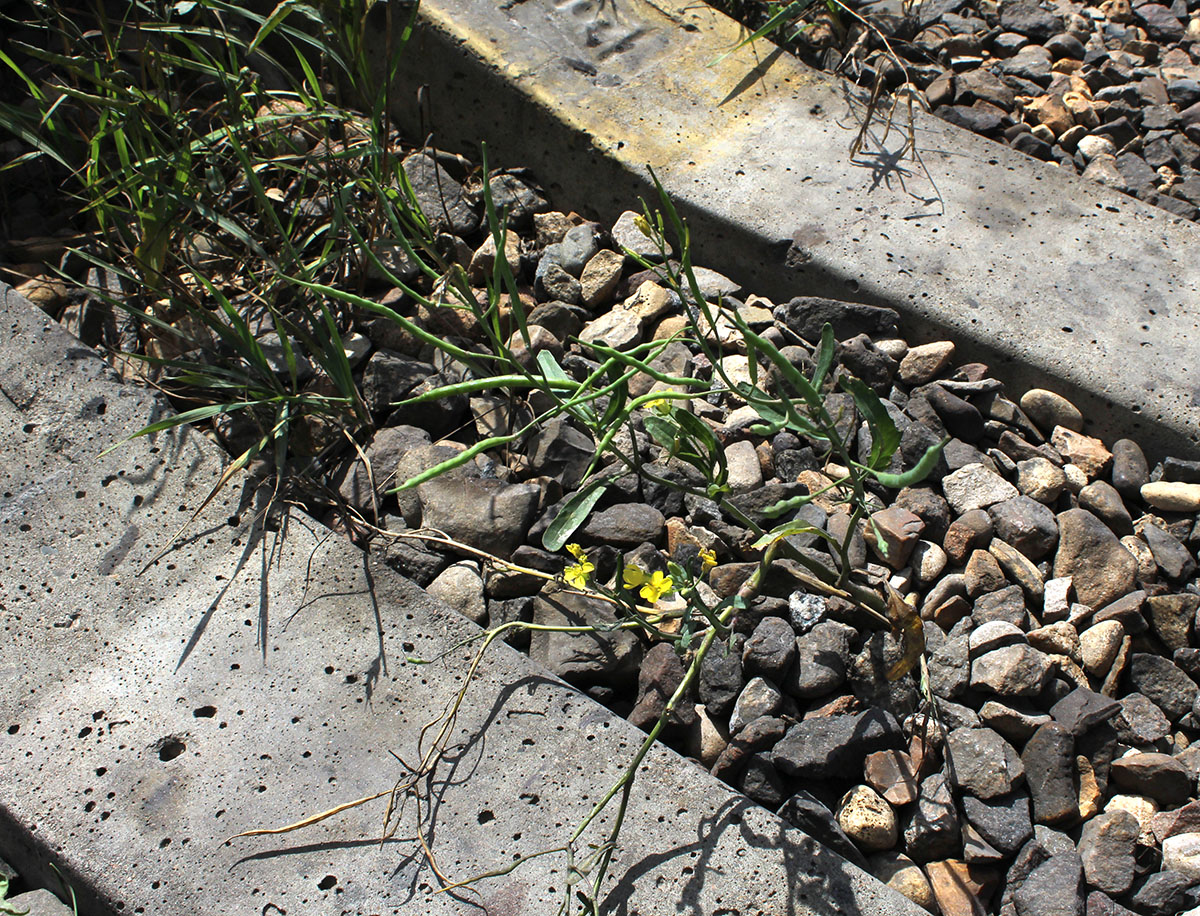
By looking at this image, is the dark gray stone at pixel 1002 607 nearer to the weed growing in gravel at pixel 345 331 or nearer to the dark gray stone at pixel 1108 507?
the weed growing in gravel at pixel 345 331

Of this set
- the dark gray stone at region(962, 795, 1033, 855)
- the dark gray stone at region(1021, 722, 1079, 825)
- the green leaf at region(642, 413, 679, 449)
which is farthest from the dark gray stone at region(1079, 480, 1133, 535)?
the green leaf at region(642, 413, 679, 449)

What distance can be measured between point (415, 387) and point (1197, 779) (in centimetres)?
153

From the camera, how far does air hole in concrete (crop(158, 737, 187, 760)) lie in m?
1.42

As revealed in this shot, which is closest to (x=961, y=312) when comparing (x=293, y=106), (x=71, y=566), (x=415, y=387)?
(x=415, y=387)

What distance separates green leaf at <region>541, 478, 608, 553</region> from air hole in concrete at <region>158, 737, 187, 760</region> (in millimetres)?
611

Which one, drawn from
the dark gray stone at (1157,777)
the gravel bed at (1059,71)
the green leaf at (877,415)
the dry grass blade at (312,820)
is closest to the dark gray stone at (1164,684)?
the dark gray stone at (1157,777)

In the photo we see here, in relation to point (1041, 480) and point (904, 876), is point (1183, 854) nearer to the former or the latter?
point (904, 876)

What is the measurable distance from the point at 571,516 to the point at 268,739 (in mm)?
554

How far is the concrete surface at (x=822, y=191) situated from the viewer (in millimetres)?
2045

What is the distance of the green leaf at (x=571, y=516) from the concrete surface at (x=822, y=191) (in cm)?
100

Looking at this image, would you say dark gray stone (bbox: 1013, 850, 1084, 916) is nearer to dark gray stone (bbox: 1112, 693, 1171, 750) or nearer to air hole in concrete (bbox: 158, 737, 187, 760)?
dark gray stone (bbox: 1112, 693, 1171, 750)

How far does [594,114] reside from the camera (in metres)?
2.48

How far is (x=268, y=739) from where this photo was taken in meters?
1.44

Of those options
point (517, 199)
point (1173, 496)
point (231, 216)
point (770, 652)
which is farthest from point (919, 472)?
point (231, 216)
